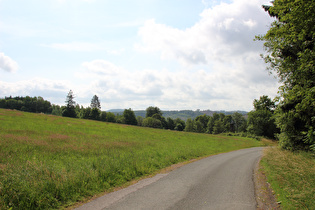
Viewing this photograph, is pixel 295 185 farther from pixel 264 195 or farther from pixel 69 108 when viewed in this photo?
pixel 69 108

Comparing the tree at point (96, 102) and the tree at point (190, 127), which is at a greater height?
the tree at point (96, 102)

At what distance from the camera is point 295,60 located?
1158cm

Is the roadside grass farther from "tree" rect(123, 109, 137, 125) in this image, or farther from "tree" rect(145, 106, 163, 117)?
"tree" rect(145, 106, 163, 117)

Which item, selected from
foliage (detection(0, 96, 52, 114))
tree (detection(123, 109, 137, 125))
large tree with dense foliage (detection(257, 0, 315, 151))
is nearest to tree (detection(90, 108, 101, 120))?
tree (detection(123, 109, 137, 125))

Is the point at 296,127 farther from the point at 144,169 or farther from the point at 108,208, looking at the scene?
the point at 108,208

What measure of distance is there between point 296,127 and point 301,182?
34.4 ft

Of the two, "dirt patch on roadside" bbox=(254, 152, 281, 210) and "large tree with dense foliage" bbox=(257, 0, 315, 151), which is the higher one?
"large tree with dense foliage" bbox=(257, 0, 315, 151)

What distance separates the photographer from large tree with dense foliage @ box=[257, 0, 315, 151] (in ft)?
28.7

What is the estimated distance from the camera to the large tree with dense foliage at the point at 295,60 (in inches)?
344

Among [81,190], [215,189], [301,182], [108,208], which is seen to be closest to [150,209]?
[108,208]

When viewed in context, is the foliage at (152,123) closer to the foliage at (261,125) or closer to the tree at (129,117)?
the tree at (129,117)

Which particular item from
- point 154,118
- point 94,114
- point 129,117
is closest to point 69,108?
point 94,114

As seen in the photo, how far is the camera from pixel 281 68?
40.8ft

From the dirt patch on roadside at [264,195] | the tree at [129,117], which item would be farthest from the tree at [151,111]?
the dirt patch on roadside at [264,195]
